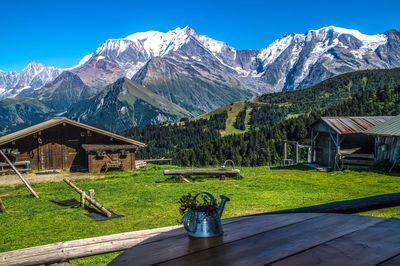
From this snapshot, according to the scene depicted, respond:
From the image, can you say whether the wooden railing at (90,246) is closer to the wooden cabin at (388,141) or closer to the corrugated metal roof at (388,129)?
the wooden cabin at (388,141)

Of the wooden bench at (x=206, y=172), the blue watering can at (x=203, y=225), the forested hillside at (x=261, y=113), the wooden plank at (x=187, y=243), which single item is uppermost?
the forested hillside at (x=261, y=113)

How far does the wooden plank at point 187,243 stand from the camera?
2.99 metres

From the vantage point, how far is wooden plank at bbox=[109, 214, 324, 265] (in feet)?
9.81

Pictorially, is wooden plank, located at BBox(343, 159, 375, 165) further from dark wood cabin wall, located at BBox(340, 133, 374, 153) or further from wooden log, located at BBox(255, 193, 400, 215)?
wooden log, located at BBox(255, 193, 400, 215)

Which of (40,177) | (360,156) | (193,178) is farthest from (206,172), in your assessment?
(360,156)

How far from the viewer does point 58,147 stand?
3169 centimetres

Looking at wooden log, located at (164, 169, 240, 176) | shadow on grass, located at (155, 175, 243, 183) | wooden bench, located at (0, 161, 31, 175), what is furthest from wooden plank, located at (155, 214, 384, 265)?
wooden bench, located at (0, 161, 31, 175)

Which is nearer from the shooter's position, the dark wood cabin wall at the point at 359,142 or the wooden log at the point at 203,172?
the wooden log at the point at 203,172

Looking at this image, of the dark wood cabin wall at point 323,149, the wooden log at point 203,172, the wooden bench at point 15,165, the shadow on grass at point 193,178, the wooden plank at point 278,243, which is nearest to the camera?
the wooden plank at point 278,243

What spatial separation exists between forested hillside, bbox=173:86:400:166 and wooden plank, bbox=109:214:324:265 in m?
69.1

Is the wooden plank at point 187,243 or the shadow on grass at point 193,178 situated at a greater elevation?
the wooden plank at point 187,243

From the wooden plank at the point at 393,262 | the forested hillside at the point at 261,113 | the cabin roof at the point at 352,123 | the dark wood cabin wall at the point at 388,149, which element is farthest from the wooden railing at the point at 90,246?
the forested hillside at the point at 261,113

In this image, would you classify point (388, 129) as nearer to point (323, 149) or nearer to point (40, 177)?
point (323, 149)

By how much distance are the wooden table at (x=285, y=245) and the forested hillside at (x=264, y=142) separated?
2724 inches
